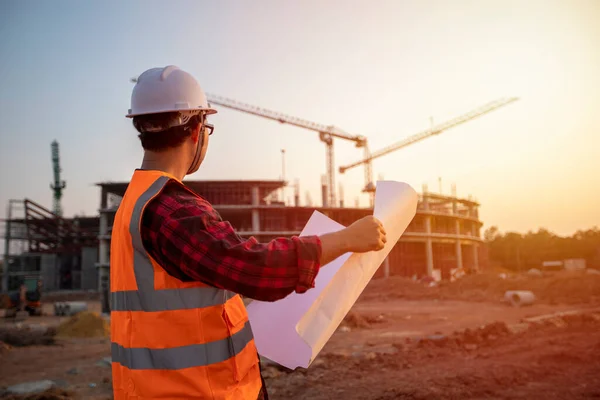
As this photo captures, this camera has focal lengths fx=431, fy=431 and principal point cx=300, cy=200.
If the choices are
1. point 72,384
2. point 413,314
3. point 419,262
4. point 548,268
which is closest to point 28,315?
point 72,384

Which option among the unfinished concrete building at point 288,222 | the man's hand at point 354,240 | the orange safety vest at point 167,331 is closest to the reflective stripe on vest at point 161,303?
the orange safety vest at point 167,331

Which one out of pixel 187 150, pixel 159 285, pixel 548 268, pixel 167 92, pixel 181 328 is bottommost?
pixel 548 268

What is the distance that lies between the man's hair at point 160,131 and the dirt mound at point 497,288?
21.1 m

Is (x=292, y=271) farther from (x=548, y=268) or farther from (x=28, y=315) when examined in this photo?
(x=548, y=268)

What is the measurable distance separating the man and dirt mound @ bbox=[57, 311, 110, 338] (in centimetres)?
1503

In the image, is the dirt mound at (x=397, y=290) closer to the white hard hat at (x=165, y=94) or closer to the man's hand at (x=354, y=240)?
the man's hand at (x=354, y=240)

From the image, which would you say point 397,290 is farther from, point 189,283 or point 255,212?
point 189,283

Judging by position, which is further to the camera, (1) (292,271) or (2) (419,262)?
(2) (419,262)

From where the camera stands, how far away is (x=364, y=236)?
129 centimetres

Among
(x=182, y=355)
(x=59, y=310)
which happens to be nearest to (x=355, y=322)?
(x=182, y=355)

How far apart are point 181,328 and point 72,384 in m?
7.79

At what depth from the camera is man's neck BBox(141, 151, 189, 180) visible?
1.44 meters

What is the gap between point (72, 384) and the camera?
7.50 m

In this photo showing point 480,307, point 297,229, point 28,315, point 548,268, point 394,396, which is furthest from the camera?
point 548,268
